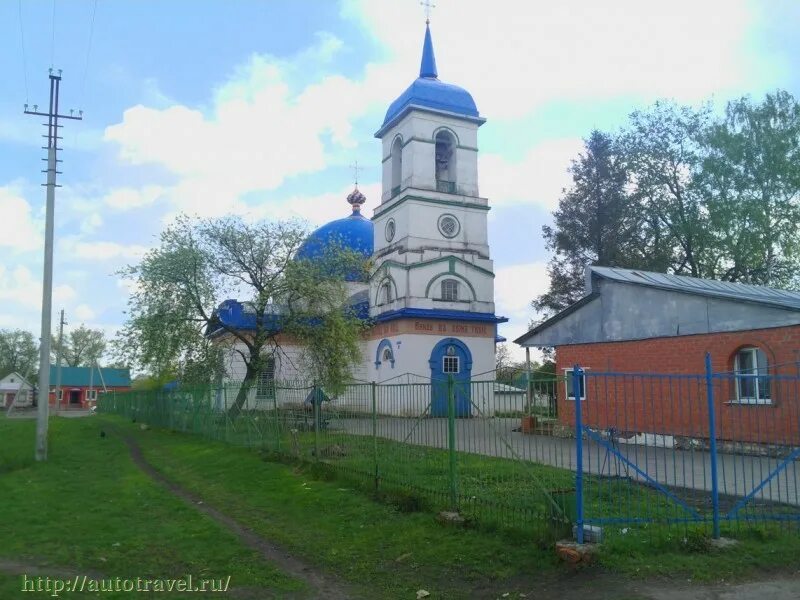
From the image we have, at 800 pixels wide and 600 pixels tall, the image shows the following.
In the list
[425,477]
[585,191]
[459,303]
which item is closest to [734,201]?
[585,191]

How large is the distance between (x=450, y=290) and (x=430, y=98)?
925 centimetres

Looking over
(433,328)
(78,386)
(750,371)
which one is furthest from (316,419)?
(78,386)

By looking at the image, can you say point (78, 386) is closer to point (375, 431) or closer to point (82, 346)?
point (82, 346)

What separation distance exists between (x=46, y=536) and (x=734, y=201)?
30.6 m

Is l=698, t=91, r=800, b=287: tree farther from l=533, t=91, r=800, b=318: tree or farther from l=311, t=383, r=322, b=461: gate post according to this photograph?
l=311, t=383, r=322, b=461: gate post

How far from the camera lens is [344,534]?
29.4 ft

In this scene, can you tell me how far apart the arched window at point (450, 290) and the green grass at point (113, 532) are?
19.0 metres

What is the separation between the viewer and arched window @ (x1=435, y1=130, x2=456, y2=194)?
33531mm

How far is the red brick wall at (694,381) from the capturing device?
541 inches

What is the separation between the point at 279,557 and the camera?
8.20 meters

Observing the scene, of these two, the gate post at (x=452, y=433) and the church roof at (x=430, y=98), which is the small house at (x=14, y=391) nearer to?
the church roof at (x=430, y=98)

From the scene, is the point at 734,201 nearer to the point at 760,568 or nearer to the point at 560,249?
the point at 560,249

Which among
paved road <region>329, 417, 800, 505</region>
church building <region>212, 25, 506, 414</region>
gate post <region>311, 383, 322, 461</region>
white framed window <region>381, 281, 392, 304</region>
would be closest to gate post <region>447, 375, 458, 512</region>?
paved road <region>329, 417, 800, 505</region>

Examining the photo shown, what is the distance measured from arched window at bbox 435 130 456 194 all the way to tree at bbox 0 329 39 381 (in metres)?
72.9
